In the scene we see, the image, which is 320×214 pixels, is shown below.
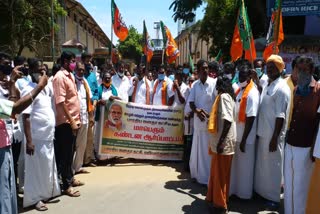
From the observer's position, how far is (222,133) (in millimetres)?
4461

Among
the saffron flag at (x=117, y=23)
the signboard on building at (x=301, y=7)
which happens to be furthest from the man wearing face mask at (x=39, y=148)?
the signboard on building at (x=301, y=7)

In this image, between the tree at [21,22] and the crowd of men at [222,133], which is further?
the tree at [21,22]

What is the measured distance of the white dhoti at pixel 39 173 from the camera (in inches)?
186

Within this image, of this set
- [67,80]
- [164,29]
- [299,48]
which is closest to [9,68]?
[67,80]

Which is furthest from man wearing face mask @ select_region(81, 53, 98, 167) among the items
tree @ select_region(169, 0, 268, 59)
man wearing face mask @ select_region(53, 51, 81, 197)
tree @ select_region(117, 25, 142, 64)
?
tree @ select_region(117, 25, 142, 64)

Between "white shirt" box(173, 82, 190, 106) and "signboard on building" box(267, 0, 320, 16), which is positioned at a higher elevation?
→ "signboard on building" box(267, 0, 320, 16)

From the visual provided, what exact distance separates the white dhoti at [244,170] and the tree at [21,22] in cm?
1354

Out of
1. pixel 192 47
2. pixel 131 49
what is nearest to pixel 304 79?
pixel 192 47

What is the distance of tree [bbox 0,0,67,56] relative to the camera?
1622cm

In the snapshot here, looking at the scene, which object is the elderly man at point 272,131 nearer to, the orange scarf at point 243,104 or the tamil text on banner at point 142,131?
the orange scarf at point 243,104

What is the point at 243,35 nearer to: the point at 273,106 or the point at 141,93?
the point at 141,93

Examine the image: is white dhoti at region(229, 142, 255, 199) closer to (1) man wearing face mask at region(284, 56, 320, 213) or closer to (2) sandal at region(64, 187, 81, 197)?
(1) man wearing face mask at region(284, 56, 320, 213)

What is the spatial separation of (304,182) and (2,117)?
3.24 m

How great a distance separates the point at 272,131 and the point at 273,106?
1.08 ft
